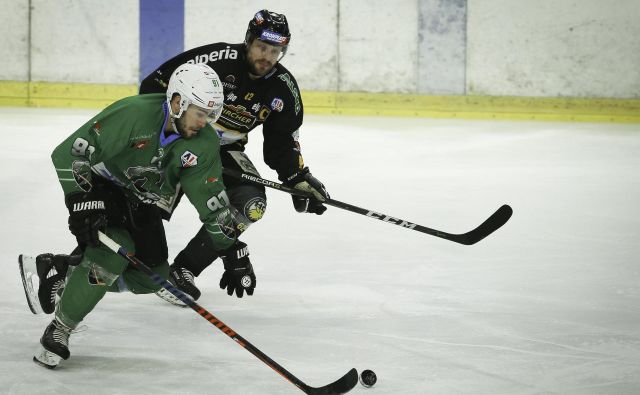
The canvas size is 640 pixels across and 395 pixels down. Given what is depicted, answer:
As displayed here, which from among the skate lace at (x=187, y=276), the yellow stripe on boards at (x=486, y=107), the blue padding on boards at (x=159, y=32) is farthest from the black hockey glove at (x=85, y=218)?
the yellow stripe on boards at (x=486, y=107)

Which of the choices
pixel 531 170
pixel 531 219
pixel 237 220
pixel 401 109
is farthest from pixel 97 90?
pixel 237 220

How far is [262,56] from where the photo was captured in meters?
3.62

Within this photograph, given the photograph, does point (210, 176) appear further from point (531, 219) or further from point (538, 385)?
point (531, 219)

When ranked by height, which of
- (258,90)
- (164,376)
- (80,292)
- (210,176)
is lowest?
(164,376)

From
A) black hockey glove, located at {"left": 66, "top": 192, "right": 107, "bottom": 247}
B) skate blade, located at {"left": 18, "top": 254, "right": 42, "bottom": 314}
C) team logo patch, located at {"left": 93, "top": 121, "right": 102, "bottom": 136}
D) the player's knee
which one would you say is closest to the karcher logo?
black hockey glove, located at {"left": 66, "top": 192, "right": 107, "bottom": 247}

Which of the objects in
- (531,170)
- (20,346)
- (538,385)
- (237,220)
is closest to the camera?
(538,385)

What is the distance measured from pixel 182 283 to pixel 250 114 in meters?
0.67

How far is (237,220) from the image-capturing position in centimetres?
360

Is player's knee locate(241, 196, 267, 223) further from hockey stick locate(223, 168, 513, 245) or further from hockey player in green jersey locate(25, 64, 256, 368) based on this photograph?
hockey player in green jersey locate(25, 64, 256, 368)

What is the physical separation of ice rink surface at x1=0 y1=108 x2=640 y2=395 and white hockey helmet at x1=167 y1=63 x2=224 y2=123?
733 mm

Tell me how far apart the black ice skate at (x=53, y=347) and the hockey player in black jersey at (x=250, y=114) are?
68 centimetres

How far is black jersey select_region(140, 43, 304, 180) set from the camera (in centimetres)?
368

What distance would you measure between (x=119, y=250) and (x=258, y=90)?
3.53 feet

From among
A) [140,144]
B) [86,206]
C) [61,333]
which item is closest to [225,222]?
[140,144]
